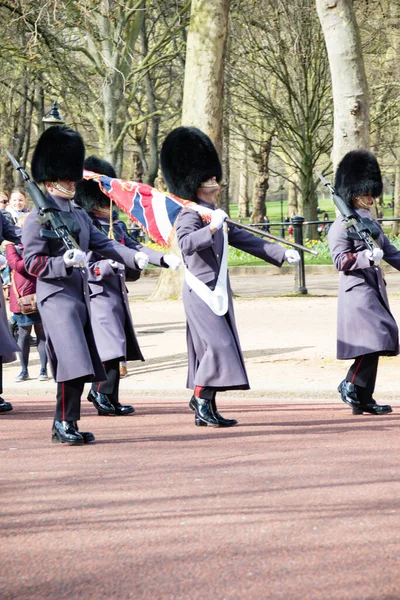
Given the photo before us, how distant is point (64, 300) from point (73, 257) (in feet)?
1.56

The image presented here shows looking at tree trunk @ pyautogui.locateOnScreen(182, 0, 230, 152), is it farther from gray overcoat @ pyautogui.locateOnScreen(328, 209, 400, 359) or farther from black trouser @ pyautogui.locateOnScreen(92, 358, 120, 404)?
gray overcoat @ pyautogui.locateOnScreen(328, 209, 400, 359)

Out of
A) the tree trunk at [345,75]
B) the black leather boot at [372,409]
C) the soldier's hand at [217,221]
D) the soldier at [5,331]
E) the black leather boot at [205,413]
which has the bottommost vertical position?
the black leather boot at [372,409]

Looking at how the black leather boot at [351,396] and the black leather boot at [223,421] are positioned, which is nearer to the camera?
the black leather boot at [223,421]

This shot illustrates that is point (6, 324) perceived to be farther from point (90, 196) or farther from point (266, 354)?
point (266, 354)

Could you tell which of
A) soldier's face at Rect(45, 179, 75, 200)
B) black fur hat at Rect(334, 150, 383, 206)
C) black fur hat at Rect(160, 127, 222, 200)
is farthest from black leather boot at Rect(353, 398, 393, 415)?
soldier's face at Rect(45, 179, 75, 200)

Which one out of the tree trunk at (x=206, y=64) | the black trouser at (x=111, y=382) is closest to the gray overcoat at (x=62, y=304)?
the black trouser at (x=111, y=382)

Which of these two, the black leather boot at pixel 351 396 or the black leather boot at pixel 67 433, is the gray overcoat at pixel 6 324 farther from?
the black leather boot at pixel 351 396

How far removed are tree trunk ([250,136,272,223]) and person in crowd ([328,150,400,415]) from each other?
102 ft

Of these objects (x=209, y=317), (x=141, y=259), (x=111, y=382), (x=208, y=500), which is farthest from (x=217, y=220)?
(x=208, y=500)

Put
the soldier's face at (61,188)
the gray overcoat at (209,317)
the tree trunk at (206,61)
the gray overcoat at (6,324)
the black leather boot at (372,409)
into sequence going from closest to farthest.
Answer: the soldier's face at (61,188) < the gray overcoat at (209,317) < the black leather boot at (372,409) < the gray overcoat at (6,324) < the tree trunk at (206,61)

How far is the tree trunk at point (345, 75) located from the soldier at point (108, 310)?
3.74 m

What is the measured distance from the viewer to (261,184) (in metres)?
43.4

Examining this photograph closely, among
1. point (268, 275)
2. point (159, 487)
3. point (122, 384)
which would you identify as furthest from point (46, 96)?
point (159, 487)

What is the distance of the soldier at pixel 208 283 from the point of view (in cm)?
798
